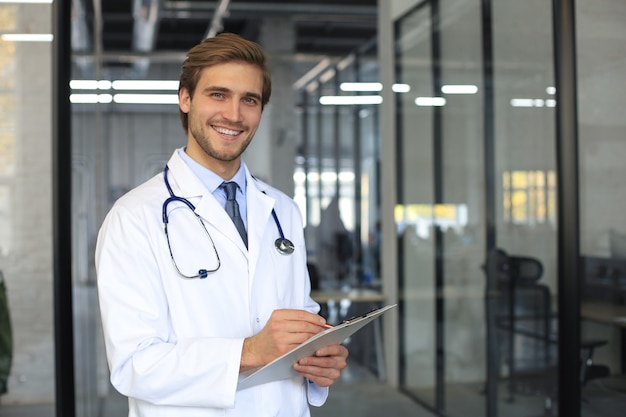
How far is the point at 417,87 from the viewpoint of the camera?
631cm

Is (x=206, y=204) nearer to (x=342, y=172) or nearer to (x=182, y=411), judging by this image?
(x=182, y=411)

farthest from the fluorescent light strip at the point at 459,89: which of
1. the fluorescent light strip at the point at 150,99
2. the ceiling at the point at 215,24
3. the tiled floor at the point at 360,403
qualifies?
the ceiling at the point at 215,24

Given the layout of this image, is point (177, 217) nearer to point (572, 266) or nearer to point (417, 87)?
point (572, 266)

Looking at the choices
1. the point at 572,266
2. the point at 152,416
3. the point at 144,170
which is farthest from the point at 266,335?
the point at 144,170

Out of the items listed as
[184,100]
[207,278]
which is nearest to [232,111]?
[184,100]

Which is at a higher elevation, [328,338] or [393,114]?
[393,114]

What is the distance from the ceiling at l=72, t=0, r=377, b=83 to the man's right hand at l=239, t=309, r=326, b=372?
19.6 ft

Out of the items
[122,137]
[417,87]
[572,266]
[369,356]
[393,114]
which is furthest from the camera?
[122,137]

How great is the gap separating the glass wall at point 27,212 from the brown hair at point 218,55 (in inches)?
115

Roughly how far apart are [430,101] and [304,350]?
471 centimetres

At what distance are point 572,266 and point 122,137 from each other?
7.04 meters

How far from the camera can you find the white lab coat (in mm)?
1627

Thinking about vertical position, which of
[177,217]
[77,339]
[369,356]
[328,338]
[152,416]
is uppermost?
[177,217]

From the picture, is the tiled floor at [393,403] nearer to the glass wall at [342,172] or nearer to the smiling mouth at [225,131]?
the smiling mouth at [225,131]
